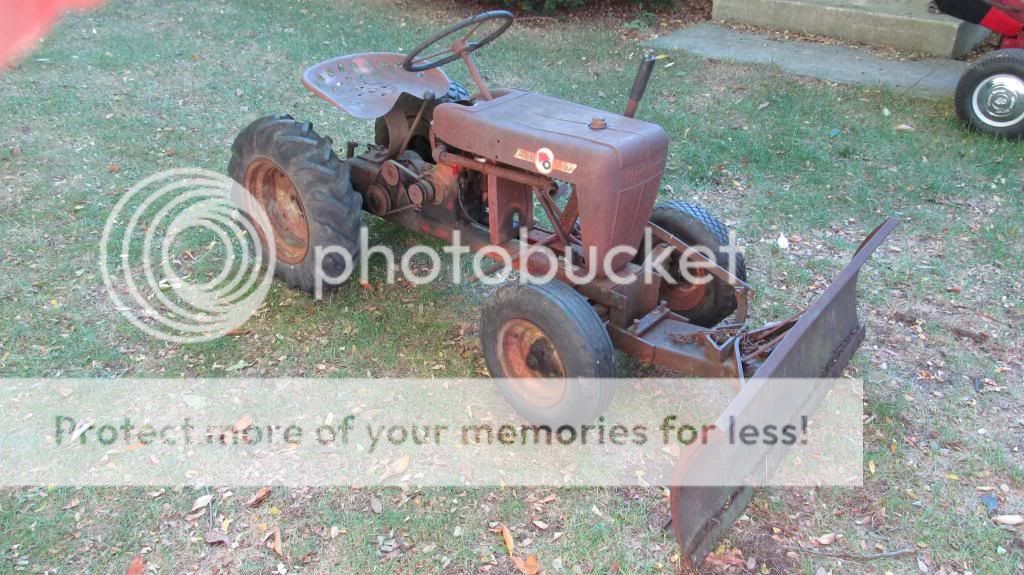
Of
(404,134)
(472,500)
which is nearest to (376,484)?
(472,500)

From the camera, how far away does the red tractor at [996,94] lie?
5.77m

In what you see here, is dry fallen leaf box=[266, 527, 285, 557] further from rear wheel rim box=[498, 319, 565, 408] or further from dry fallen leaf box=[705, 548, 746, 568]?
dry fallen leaf box=[705, 548, 746, 568]

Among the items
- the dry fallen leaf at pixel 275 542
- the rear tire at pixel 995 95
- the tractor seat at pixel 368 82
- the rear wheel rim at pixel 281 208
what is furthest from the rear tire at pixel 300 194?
the rear tire at pixel 995 95

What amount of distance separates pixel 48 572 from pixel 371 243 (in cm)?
245

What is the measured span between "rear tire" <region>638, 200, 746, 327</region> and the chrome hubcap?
363cm

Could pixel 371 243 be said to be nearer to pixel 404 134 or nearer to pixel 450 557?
pixel 404 134

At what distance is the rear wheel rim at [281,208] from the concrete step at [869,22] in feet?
21.8

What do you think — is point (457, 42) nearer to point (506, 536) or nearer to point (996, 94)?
point (506, 536)

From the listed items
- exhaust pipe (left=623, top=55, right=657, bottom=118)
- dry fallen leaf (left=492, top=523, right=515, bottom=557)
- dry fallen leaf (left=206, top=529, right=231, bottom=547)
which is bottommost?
dry fallen leaf (left=206, top=529, right=231, bottom=547)

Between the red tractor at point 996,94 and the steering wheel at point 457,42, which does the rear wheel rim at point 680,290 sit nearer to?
the steering wheel at point 457,42

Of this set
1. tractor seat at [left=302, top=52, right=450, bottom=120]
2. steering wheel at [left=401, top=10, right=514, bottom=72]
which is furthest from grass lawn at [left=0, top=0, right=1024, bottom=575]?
steering wheel at [left=401, top=10, right=514, bottom=72]

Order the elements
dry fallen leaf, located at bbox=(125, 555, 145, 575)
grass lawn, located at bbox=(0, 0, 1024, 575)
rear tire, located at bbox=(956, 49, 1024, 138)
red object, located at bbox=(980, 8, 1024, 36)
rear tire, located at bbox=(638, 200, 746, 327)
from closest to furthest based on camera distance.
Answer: dry fallen leaf, located at bbox=(125, 555, 145, 575), grass lawn, located at bbox=(0, 0, 1024, 575), rear tire, located at bbox=(638, 200, 746, 327), rear tire, located at bbox=(956, 49, 1024, 138), red object, located at bbox=(980, 8, 1024, 36)

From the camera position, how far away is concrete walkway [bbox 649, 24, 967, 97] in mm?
7145

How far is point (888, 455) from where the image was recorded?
3266 mm
